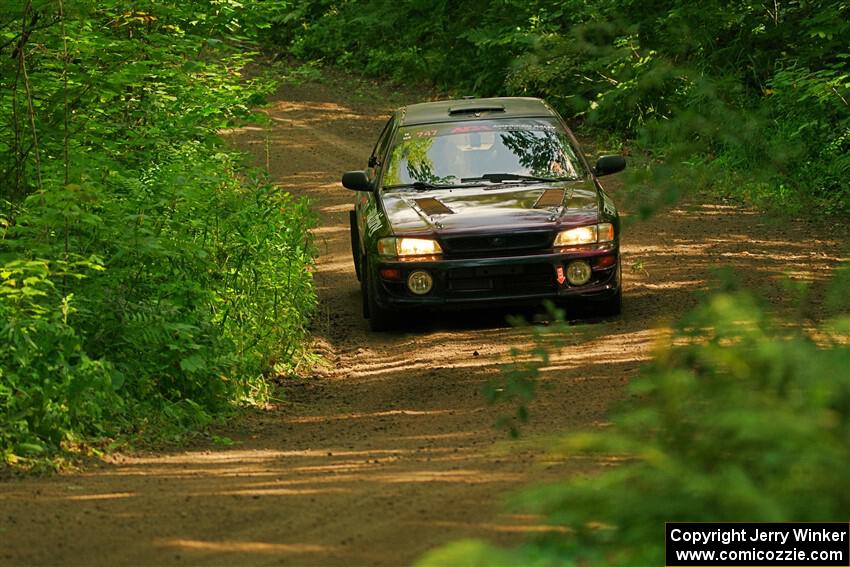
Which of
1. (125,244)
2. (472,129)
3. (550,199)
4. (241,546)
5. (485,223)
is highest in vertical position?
(472,129)

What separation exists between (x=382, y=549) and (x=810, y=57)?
14.3 m

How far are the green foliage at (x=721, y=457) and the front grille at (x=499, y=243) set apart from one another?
225 inches

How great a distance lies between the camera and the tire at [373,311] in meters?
11.1

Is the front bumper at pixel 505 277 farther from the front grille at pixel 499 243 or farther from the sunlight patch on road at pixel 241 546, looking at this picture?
the sunlight patch on road at pixel 241 546

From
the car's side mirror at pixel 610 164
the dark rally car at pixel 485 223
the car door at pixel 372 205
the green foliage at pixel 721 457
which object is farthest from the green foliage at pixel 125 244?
the green foliage at pixel 721 457

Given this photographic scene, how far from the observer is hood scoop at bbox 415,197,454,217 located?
10750mm

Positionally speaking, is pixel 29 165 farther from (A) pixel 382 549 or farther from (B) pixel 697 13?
(B) pixel 697 13

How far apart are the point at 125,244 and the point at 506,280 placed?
3.09 m

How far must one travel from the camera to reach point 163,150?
11.8m

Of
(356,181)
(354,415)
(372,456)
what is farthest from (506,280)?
(372,456)

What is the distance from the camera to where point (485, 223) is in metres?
10.5

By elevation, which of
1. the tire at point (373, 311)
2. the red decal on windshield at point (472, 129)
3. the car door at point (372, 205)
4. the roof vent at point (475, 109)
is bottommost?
the tire at point (373, 311)
